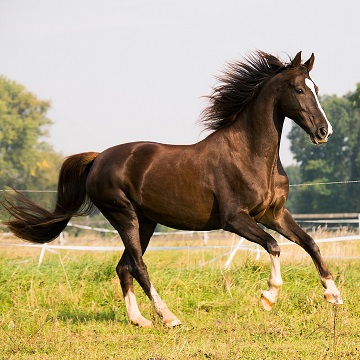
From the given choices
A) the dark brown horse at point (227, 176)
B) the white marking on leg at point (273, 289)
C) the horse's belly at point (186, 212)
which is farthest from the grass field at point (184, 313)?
the horse's belly at point (186, 212)

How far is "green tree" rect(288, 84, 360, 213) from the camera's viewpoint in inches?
2168

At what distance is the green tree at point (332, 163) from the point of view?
181ft

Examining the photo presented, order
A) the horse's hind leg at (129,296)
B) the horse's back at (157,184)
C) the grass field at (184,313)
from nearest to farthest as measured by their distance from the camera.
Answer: the grass field at (184,313)
the horse's back at (157,184)
the horse's hind leg at (129,296)

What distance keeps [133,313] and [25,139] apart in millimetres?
57799

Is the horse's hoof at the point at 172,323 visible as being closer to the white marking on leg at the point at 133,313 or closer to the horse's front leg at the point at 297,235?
the white marking on leg at the point at 133,313

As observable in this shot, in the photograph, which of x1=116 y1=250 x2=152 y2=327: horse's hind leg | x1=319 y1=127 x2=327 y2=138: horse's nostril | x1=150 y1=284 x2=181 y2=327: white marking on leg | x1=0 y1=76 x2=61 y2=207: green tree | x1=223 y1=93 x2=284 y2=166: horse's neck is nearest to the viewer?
x1=319 y1=127 x2=327 y2=138: horse's nostril

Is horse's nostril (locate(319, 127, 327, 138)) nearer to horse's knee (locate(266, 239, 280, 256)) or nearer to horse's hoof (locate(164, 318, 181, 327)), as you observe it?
horse's knee (locate(266, 239, 280, 256))

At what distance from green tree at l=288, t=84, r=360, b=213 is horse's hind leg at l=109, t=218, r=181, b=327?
4519 cm

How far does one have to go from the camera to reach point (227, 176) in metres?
7.14

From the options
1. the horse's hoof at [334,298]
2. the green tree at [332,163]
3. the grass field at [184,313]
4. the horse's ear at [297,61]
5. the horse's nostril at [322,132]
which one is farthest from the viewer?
the green tree at [332,163]

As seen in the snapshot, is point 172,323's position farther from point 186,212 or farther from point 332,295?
point 332,295

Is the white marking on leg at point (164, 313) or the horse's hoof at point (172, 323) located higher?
the white marking on leg at point (164, 313)

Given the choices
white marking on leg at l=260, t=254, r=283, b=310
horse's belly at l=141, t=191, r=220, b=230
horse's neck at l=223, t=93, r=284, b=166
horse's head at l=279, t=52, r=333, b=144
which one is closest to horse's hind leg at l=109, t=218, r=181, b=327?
horse's belly at l=141, t=191, r=220, b=230

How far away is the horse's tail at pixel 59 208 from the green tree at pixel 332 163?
4488cm
